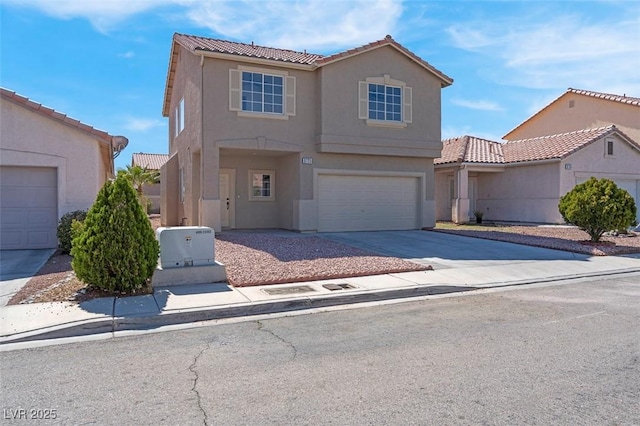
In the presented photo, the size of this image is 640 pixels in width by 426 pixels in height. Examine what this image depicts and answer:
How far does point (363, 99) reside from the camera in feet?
57.2

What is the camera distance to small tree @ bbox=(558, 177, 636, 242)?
47.2ft

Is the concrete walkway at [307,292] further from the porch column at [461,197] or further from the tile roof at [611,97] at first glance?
the tile roof at [611,97]

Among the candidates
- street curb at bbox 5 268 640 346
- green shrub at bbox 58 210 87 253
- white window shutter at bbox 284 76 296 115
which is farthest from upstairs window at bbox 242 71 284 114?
street curb at bbox 5 268 640 346

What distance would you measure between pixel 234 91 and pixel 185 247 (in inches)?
335

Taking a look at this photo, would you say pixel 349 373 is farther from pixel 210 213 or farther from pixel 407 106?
pixel 407 106

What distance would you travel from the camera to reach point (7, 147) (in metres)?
12.9

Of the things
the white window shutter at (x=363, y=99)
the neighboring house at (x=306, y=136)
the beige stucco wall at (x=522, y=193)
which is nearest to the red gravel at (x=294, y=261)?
the neighboring house at (x=306, y=136)

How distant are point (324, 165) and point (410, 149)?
144 inches

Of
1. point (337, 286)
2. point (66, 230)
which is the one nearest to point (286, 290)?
point (337, 286)

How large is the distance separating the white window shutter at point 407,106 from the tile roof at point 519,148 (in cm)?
650

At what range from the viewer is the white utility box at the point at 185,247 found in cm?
866

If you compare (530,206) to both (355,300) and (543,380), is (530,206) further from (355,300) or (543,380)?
(543,380)

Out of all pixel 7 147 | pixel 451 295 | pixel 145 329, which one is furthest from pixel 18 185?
pixel 451 295

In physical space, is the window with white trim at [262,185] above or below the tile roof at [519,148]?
below
